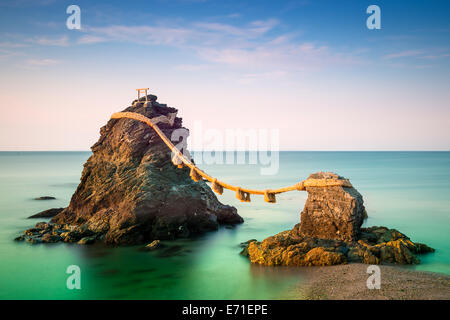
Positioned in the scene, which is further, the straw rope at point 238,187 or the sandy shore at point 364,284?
the straw rope at point 238,187

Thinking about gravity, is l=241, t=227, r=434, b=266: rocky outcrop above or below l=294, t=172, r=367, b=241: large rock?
below

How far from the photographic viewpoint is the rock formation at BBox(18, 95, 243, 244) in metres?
11.5

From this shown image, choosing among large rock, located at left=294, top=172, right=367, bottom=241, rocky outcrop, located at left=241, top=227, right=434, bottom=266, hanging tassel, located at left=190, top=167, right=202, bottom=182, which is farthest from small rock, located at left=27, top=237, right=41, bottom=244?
large rock, located at left=294, top=172, right=367, bottom=241

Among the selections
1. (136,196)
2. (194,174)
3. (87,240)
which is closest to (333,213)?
(194,174)

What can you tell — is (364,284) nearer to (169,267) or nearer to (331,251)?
(331,251)

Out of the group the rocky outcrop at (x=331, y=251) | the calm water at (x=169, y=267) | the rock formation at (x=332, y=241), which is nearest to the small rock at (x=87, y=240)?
the calm water at (x=169, y=267)

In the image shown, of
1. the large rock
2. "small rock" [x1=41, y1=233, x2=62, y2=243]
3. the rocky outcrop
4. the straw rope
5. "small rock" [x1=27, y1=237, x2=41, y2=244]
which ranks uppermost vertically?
the straw rope

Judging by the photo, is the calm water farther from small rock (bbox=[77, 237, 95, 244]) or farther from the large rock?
the large rock

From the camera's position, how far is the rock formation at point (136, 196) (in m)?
11.5

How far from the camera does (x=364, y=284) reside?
24.7ft

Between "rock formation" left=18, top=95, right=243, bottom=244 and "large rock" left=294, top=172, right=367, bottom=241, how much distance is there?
424cm

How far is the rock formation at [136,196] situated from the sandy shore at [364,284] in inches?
206

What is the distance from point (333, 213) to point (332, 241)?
0.73m

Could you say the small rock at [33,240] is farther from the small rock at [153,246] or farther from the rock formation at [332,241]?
the rock formation at [332,241]
